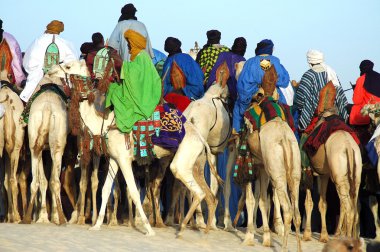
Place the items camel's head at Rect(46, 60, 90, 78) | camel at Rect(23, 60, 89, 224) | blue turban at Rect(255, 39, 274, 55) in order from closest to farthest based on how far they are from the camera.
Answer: camel at Rect(23, 60, 89, 224), camel's head at Rect(46, 60, 90, 78), blue turban at Rect(255, 39, 274, 55)

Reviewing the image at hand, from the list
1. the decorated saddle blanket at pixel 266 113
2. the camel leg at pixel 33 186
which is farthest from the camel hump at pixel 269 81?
the camel leg at pixel 33 186

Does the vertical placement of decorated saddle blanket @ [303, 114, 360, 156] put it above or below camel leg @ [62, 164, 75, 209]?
above

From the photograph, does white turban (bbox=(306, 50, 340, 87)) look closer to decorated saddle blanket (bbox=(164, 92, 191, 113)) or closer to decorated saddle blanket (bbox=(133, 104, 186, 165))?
decorated saddle blanket (bbox=(164, 92, 191, 113))

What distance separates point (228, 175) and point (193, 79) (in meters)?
1.61

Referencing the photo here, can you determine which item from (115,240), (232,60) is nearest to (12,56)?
(232,60)

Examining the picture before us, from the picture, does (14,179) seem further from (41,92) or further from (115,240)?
(115,240)

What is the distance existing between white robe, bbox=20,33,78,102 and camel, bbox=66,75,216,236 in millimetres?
2038

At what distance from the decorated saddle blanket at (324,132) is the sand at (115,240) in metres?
1.39

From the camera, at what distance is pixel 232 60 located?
19.8 m

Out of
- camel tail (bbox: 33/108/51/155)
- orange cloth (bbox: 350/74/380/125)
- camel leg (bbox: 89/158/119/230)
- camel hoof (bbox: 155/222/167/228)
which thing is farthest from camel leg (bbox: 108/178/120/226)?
orange cloth (bbox: 350/74/380/125)

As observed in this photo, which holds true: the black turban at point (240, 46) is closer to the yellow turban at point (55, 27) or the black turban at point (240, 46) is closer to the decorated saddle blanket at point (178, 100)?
the decorated saddle blanket at point (178, 100)

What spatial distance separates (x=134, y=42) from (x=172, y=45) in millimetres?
2493

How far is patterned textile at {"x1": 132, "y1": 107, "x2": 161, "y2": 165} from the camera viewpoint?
16.9 metres

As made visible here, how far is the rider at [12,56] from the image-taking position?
19203 millimetres
